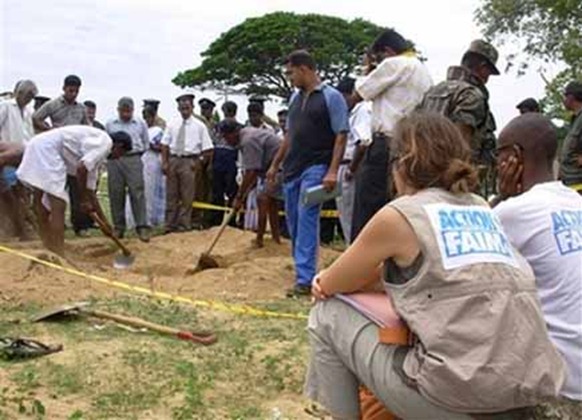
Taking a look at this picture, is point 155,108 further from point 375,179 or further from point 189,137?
point 375,179

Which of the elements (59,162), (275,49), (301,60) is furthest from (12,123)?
(275,49)

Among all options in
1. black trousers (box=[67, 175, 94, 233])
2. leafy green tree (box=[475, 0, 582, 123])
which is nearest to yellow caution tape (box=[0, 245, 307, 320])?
black trousers (box=[67, 175, 94, 233])

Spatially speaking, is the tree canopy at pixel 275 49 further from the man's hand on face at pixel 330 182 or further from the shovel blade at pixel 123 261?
the man's hand on face at pixel 330 182

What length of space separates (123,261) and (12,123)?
2.26 metres

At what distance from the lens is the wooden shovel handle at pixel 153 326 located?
515 cm

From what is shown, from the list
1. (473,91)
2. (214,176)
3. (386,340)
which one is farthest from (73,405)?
(214,176)

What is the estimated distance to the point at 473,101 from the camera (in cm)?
477

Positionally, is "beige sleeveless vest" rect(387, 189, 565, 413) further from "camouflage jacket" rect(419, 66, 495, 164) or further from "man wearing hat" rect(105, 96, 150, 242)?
"man wearing hat" rect(105, 96, 150, 242)

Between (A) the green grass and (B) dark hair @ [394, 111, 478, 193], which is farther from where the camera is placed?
(A) the green grass

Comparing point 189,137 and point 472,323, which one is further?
point 189,137

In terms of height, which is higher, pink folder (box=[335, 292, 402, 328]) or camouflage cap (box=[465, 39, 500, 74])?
camouflage cap (box=[465, 39, 500, 74])

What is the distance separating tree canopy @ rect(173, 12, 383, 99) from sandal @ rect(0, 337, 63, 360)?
35.7 m

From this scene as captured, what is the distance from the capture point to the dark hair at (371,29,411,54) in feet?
17.8

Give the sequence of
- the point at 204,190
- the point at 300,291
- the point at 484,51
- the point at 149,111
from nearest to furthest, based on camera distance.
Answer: the point at 484,51 → the point at 300,291 → the point at 204,190 → the point at 149,111
